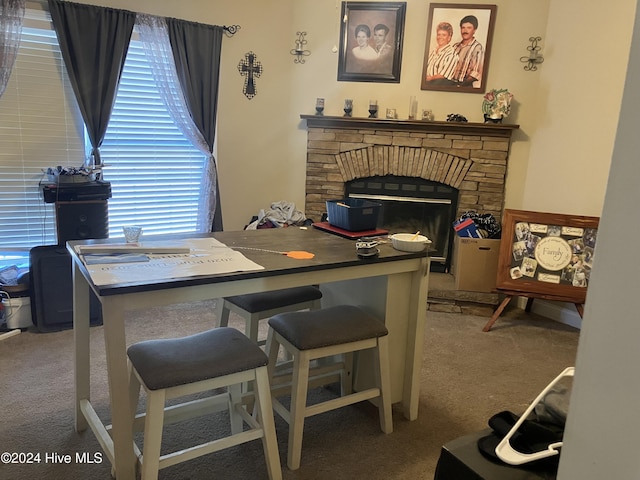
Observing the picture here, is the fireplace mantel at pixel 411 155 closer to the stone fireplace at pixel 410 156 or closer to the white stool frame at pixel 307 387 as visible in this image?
the stone fireplace at pixel 410 156

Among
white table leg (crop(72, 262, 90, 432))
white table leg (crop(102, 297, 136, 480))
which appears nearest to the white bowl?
white table leg (crop(102, 297, 136, 480))

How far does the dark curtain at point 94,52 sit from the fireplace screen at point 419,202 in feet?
6.61

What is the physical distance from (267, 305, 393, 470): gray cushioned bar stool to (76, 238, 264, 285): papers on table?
33 cm

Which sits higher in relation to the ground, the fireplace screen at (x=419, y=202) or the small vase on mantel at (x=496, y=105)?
the small vase on mantel at (x=496, y=105)

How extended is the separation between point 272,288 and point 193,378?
0.43 meters

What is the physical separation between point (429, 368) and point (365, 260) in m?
1.18

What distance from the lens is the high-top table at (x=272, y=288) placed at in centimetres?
162

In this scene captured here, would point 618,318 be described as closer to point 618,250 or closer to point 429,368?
point 618,250

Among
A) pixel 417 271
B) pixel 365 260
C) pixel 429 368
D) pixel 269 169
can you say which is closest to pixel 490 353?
pixel 429 368

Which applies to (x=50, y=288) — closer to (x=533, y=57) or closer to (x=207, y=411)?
(x=207, y=411)

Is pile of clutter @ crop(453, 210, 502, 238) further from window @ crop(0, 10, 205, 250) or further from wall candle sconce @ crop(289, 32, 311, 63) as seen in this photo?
window @ crop(0, 10, 205, 250)

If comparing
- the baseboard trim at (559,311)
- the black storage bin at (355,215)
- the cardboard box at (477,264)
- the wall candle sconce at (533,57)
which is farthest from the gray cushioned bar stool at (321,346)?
the wall candle sconce at (533,57)

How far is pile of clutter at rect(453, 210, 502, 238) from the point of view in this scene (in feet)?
12.5

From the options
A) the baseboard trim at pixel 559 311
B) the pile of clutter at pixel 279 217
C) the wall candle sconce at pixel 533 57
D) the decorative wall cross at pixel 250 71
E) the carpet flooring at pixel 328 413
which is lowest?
the carpet flooring at pixel 328 413
